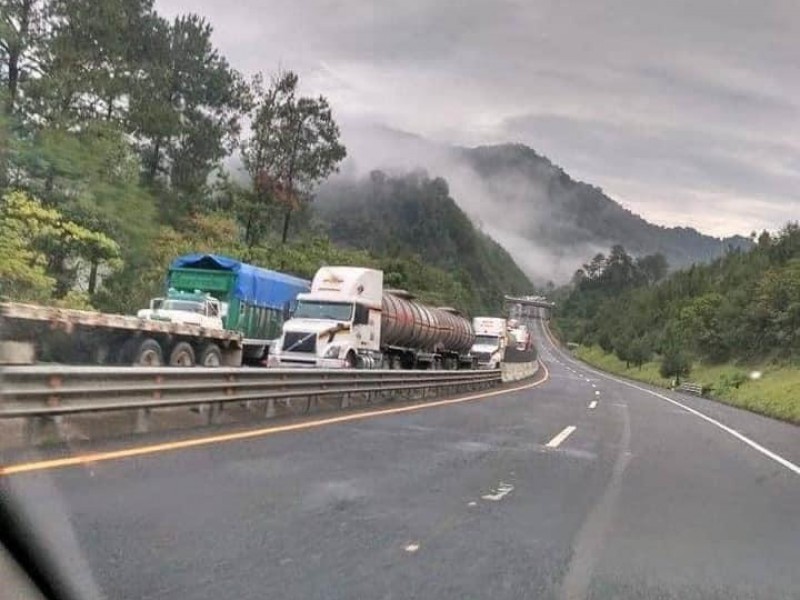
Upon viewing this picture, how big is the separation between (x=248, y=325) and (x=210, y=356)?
7.37 metres

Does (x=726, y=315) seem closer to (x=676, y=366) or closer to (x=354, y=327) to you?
(x=676, y=366)


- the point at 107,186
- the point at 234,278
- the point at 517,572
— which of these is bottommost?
the point at 517,572

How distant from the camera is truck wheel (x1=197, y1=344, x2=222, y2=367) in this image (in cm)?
2112

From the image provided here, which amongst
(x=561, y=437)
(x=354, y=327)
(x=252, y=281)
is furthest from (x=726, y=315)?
(x=561, y=437)

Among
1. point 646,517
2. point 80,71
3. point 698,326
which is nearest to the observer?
point 646,517

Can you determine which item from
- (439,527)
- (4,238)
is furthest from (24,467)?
(4,238)

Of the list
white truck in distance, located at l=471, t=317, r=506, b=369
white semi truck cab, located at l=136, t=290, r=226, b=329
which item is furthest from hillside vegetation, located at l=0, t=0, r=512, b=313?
white truck in distance, located at l=471, t=317, r=506, b=369

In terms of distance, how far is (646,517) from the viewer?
8.25 metres

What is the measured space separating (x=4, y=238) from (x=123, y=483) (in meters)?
19.4

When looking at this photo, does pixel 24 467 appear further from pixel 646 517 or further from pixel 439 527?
pixel 646 517

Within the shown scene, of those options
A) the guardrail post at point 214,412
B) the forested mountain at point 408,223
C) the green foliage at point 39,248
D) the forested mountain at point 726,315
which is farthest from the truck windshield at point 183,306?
the forested mountain at point 726,315

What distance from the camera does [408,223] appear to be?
128625 millimetres

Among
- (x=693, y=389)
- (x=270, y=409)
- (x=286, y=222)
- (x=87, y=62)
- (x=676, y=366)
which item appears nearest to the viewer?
(x=270, y=409)

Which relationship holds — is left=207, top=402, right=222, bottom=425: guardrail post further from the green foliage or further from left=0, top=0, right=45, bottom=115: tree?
left=0, top=0, right=45, bottom=115: tree
